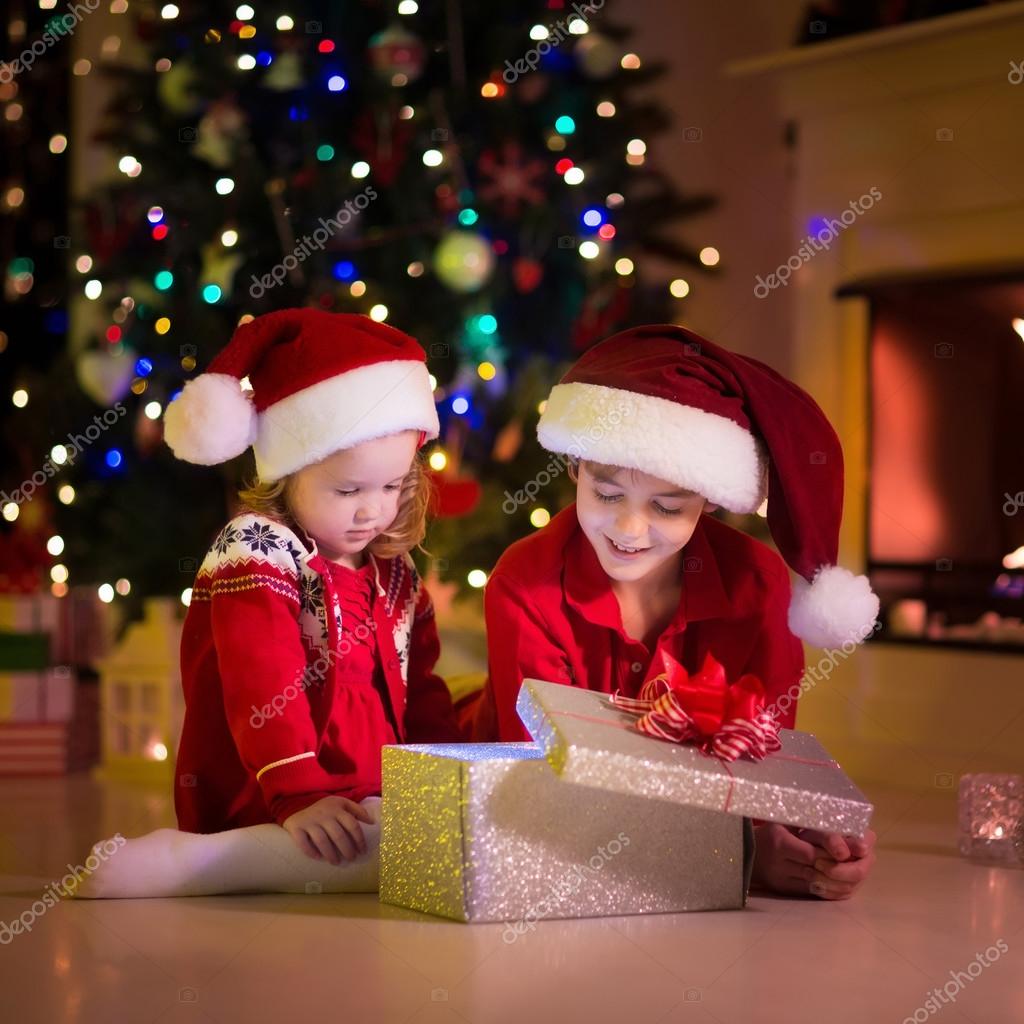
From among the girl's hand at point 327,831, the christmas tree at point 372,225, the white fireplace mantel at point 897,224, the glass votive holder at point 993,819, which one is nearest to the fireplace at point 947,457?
the white fireplace mantel at point 897,224

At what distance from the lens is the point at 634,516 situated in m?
1.91

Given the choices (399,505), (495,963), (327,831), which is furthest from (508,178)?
(495,963)

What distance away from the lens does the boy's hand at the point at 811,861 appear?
188cm

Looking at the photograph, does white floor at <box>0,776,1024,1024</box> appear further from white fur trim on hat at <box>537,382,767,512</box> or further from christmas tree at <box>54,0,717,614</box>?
christmas tree at <box>54,0,717,614</box>

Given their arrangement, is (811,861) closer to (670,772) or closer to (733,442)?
(670,772)

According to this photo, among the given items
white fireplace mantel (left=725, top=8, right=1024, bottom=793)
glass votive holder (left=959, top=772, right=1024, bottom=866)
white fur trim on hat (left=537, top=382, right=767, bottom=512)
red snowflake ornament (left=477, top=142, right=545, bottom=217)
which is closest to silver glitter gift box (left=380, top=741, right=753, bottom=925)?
white fur trim on hat (left=537, top=382, right=767, bottom=512)

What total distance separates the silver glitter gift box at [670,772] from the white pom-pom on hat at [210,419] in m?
0.57

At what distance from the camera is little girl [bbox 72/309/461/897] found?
1.85 m

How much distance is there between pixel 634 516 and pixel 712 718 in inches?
12.9

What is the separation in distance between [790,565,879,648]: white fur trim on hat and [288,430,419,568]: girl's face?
→ 0.58 m

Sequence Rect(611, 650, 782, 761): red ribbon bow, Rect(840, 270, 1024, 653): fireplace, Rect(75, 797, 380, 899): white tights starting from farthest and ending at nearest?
Rect(840, 270, 1024, 653): fireplace
Rect(75, 797, 380, 899): white tights
Rect(611, 650, 782, 761): red ribbon bow

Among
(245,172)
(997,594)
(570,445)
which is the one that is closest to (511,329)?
(245,172)

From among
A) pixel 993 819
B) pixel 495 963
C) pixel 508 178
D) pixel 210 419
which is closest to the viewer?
pixel 495 963

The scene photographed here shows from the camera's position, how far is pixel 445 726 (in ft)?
7.23
